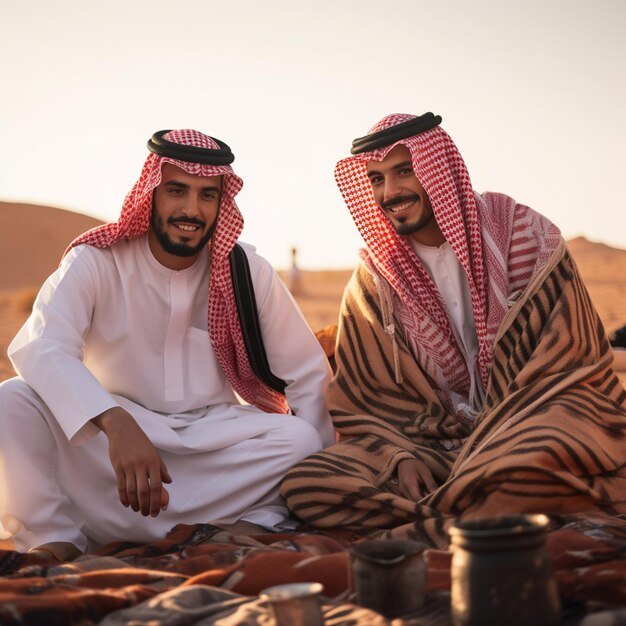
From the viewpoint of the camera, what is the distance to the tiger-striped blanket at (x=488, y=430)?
3920 millimetres

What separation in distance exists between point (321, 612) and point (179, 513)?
2.30 m

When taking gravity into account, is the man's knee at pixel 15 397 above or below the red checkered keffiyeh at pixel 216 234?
below

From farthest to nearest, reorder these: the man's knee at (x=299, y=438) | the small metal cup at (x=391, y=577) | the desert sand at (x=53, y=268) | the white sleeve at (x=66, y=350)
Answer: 1. the desert sand at (x=53, y=268)
2. the man's knee at (x=299, y=438)
3. the white sleeve at (x=66, y=350)
4. the small metal cup at (x=391, y=577)

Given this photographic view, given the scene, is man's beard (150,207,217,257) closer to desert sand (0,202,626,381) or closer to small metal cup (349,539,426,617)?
small metal cup (349,539,426,617)

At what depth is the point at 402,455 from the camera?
175 inches

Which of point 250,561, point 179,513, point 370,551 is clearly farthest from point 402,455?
point 370,551

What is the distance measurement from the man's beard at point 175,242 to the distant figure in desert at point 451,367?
0.80 m

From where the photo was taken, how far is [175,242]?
4.86 meters

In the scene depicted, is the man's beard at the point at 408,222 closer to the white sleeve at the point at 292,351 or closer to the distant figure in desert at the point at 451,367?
the distant figure in desert at the point at 451,367

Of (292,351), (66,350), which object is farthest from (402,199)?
(66,350)

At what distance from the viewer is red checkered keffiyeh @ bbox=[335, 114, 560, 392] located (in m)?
4.74

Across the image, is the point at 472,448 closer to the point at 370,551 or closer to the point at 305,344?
the point at 305,344

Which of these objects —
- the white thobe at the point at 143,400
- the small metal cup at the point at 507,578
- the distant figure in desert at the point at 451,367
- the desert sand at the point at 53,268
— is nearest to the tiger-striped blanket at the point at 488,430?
the distant figure in desert at the point at 451,367

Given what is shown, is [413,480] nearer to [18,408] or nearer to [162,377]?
[162,377]
